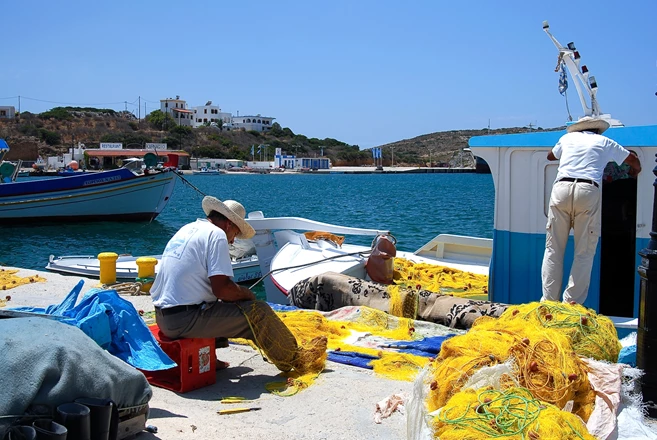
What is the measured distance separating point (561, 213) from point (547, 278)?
701 mm

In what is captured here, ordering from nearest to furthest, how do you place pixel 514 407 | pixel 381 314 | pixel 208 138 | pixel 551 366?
pixel 514 407 < pixel 551 366 < pixel 381 314 < pixel 208 138

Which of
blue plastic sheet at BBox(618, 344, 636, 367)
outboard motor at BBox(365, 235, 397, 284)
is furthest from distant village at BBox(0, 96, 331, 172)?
blue plastic sheet at BBox(618, 344, 636, 367)

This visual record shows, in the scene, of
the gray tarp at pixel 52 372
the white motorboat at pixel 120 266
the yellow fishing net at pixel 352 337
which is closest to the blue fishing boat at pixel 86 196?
the white motorboat at pixel 120 266

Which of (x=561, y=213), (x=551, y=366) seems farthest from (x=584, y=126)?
(x=551, y=366)

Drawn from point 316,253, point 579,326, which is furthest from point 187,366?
point 316,253

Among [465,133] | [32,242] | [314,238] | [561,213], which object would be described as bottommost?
[32,242]

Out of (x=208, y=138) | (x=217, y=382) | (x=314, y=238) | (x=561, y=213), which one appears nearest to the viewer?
(x=217, y=382)

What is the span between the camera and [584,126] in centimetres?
635

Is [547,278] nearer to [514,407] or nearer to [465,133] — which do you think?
[514,407]

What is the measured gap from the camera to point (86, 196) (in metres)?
29.1

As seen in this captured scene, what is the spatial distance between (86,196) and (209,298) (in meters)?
26.4

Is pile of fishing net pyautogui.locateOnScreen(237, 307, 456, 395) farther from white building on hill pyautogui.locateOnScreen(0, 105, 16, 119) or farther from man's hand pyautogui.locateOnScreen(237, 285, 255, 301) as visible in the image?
white building on hill pyautogui.locateOnScreen(0, 105, 16, 119)

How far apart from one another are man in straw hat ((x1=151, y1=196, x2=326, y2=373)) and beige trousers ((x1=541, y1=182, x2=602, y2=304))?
9.24 feet

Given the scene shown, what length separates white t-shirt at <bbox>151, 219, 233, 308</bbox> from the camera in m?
4.77
